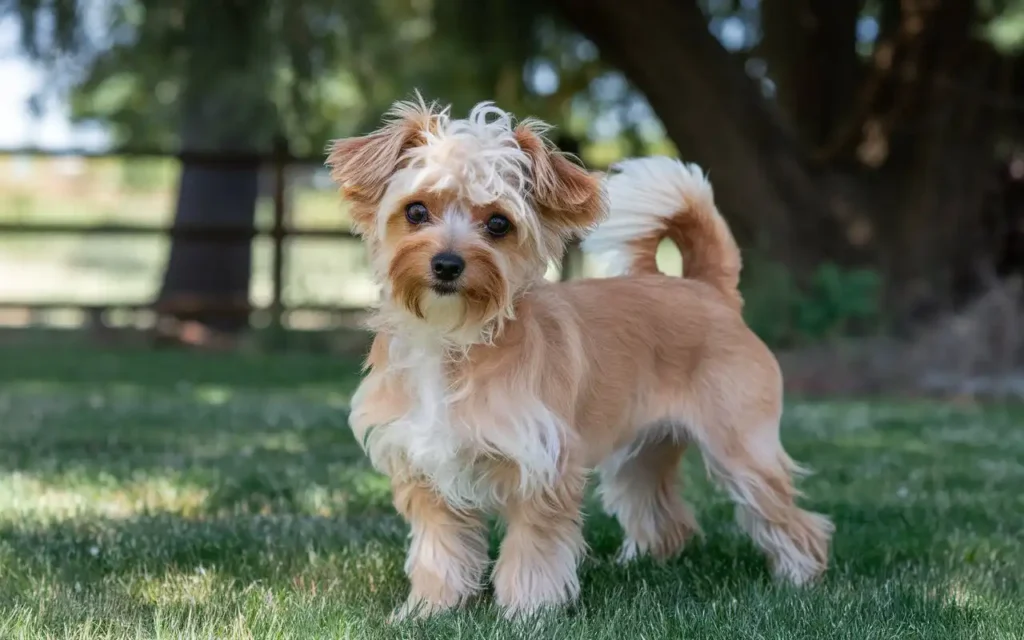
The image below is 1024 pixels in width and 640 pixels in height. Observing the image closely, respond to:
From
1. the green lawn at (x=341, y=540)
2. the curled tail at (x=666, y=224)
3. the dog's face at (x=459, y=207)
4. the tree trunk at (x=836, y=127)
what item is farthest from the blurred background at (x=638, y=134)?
the dog's face at (x=459, y=207)

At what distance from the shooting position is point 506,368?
3.70 meters

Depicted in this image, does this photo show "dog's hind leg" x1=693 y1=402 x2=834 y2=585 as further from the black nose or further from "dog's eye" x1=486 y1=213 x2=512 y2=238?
the black nose

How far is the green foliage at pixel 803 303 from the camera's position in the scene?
432 inches

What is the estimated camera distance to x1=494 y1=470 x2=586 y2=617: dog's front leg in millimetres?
3695

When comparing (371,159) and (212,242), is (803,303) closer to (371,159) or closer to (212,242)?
(212,242)

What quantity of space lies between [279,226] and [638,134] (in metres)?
4.59

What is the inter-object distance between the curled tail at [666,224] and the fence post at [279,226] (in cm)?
1005

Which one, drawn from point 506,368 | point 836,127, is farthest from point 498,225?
point 836,127

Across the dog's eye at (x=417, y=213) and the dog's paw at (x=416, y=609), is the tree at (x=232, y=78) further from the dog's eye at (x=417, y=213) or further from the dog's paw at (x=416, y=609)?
the dog's paw at (x=416, y=609)

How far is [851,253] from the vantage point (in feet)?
39.1

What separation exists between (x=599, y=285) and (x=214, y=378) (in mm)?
7556

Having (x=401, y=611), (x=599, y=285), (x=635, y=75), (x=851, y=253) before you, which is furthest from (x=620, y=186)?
(x=851, y=253)

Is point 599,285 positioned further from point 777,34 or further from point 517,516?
point 777,34

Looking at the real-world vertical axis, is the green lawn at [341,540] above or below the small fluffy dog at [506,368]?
below
